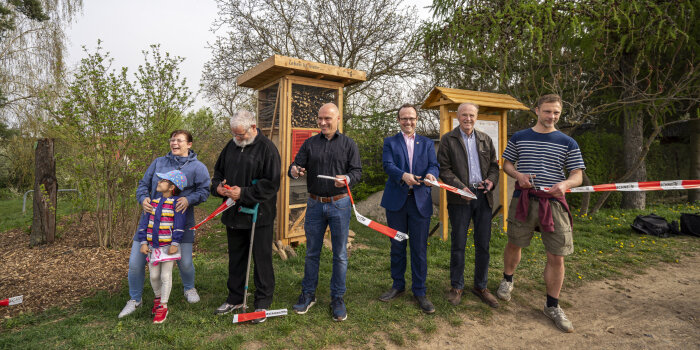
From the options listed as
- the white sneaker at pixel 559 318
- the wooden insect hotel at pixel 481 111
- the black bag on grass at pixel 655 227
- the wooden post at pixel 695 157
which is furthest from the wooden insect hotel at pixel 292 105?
the wooden post at pixel 695 157

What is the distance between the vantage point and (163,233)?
2.92 m

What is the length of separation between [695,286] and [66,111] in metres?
8.03

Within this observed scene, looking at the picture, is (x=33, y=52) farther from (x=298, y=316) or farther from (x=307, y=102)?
(x=298, y=316)

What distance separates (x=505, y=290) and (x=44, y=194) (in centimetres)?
675

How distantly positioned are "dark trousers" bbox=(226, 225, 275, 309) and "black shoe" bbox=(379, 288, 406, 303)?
1107 millimetres

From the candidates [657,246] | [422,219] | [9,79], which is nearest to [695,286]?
[657,246]

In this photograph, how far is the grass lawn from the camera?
2699mm

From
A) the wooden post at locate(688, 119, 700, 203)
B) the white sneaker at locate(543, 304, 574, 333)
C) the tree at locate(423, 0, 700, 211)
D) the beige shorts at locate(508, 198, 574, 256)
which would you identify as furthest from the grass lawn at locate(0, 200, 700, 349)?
the wooden post at locate(688, 119, 700, 203)

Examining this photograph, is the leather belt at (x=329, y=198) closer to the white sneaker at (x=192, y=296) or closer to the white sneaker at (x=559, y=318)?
the white sneaker at (x=192, y=296)

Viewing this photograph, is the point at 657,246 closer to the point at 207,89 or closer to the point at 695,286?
the point at 695,286

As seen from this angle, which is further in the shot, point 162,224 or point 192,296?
point 192,296

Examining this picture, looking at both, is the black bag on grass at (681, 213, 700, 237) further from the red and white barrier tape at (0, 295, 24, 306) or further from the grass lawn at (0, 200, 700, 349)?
the red and white barrier tape at (0, 295, 24, 306)

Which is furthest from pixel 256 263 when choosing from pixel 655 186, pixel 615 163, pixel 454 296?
pixel 615 163

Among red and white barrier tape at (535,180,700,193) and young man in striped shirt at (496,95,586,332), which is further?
red and white barrier tape at (535,180,700,193)
